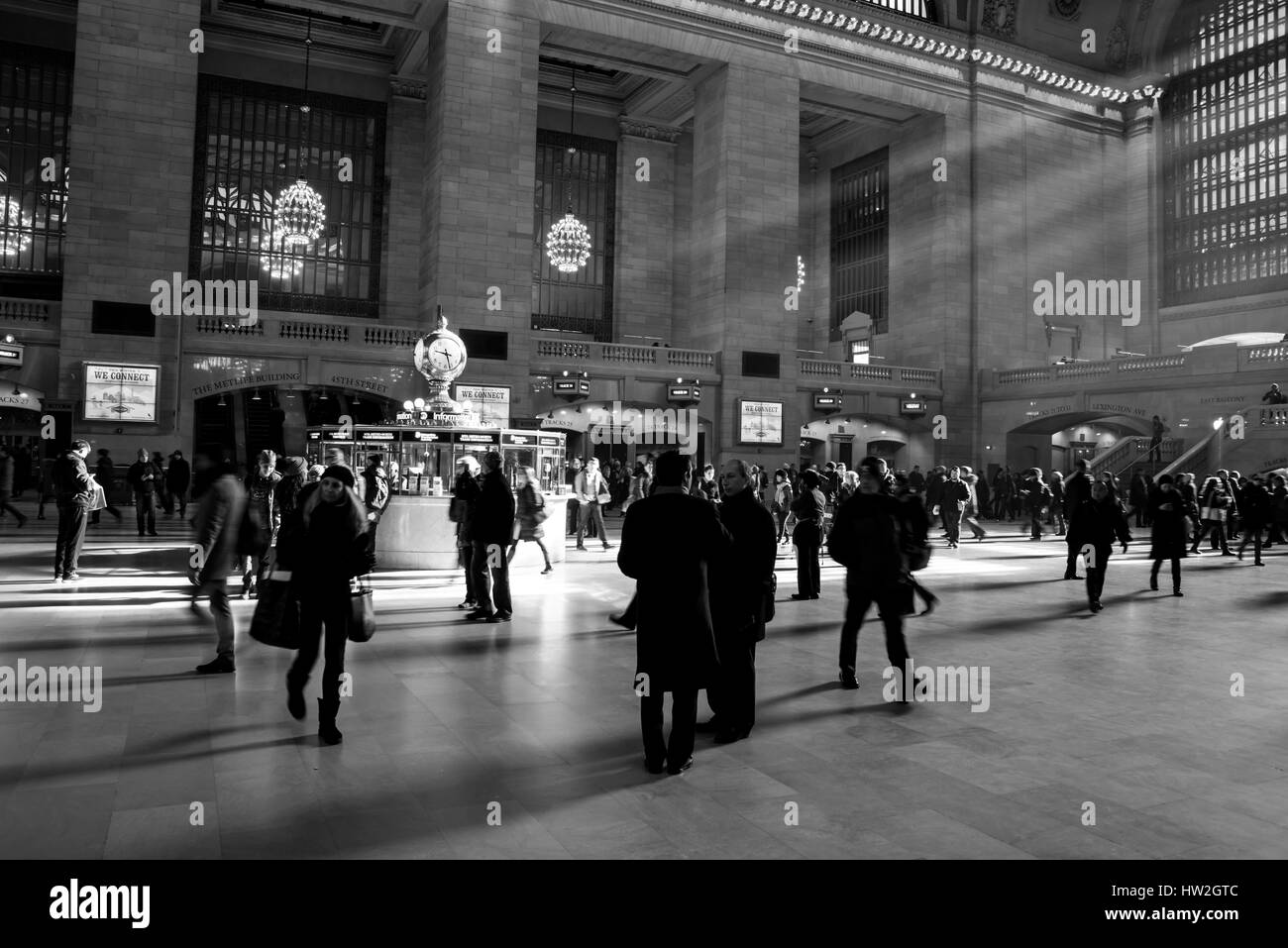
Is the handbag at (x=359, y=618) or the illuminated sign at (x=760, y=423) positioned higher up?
the illuminated sign at (x=760, y=423)

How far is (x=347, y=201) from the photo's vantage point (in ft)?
103

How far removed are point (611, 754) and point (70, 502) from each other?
333 inches

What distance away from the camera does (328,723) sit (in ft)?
15.9

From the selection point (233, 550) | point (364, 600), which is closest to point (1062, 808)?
point (364, 600)

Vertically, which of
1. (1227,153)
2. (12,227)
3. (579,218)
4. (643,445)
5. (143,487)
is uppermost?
(1227,153)

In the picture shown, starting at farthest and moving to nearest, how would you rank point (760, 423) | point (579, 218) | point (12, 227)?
1. point (579, 218)
2. point (760, 423)
3. point (12, 227)

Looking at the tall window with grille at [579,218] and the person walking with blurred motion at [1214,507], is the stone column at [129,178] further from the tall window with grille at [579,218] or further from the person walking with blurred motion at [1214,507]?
the person walking with blurred motion at [1214,507]

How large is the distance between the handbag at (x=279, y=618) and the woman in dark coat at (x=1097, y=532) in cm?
819

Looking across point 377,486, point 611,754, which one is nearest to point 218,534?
point 611,754

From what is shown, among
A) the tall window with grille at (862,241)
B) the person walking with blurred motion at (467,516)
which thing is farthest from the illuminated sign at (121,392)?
the tall window with grille at (862,241)

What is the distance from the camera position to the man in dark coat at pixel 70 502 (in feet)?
33.9

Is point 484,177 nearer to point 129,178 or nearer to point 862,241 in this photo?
point 129,178

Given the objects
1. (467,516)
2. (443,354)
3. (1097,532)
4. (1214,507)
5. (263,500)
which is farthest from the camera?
(1214,507)
